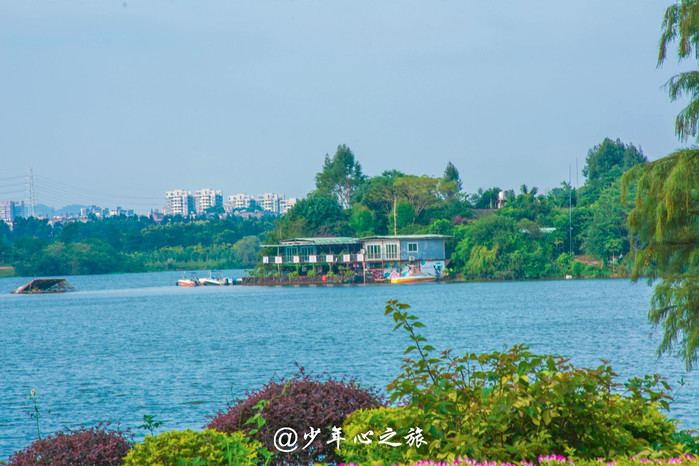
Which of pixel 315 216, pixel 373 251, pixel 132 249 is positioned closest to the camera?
pixel 373 251

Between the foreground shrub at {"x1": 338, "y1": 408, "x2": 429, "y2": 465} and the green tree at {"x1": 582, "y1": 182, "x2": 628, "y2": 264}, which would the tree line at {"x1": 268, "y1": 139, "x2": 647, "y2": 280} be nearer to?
the green tree at {"x1": 582, "y1": 182, "x2": 628, "y2": 264}

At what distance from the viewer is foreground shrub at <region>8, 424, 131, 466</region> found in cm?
584

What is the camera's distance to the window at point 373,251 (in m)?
80.2

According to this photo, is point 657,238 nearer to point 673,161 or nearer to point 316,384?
point 673,161

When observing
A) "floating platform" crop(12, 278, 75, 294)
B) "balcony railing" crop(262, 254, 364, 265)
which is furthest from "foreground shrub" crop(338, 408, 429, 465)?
"floating platform" crop(12, 278, 75, 294)

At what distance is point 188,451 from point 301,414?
1514mm

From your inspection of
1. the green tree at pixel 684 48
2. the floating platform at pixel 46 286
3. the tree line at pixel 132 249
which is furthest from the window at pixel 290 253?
the green tree at pixel 684 48

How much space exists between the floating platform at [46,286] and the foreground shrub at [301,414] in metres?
89.0

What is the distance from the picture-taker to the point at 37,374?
2753 centimetres

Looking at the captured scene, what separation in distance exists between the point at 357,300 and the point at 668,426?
56.4m

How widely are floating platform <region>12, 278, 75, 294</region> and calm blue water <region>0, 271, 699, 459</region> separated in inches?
771

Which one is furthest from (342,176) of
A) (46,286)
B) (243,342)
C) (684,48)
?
(684,48)

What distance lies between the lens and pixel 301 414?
21.7 feet

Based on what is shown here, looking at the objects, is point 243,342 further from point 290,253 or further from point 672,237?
point 290,253
